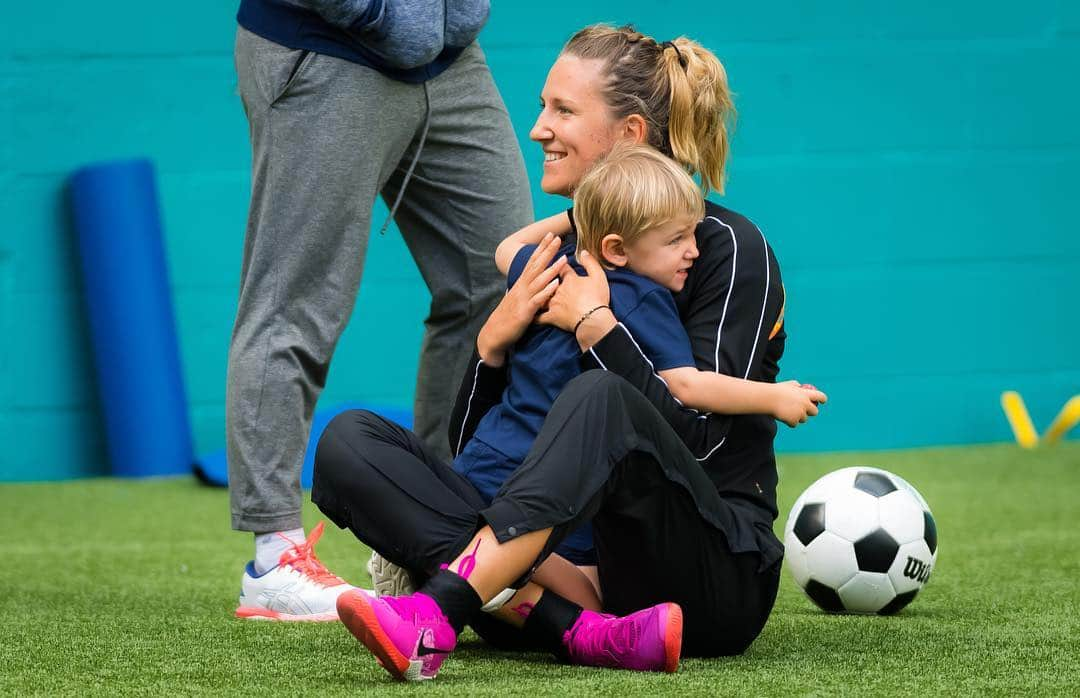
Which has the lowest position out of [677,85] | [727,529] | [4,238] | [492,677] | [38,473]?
[38,473]

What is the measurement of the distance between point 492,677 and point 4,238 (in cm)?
343

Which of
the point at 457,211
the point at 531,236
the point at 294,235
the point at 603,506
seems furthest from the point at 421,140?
the point at 603,506

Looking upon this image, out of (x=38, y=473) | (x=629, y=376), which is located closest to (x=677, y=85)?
(x=629, y=376)

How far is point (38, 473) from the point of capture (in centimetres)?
485

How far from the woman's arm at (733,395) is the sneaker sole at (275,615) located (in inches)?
31.7

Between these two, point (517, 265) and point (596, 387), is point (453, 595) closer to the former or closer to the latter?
point (596, 387)

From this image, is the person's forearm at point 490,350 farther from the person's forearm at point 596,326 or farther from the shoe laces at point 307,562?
the shoe laces at point 307,562

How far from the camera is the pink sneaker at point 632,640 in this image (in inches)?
75.2

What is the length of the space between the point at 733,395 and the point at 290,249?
0.92m

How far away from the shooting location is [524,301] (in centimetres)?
206

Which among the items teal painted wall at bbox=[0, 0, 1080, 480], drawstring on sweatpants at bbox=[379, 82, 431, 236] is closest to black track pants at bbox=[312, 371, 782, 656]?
drawstring on sweatpants at bbox=[379, 82, 431, 236]

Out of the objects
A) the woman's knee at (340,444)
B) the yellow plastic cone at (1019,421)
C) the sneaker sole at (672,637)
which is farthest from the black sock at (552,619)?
the yellow plastic cone at (1019,421)

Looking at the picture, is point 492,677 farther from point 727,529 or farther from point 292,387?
point 292,387

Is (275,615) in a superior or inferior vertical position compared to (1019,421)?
superior
